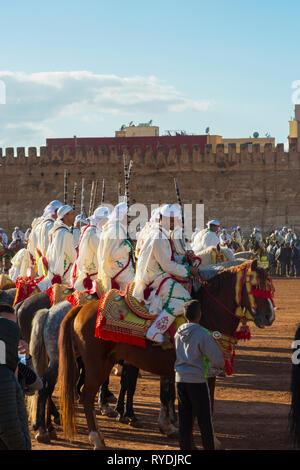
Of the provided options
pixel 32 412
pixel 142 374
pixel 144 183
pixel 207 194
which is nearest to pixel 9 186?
pixel 144 183

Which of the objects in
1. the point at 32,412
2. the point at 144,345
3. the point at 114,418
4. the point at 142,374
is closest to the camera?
the point at 144,345

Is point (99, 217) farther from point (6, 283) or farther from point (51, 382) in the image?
point (6, 283)

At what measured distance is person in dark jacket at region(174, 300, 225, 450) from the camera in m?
6.40

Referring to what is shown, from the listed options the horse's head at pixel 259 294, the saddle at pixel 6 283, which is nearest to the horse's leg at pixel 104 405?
the horse's head at pixel 259 294

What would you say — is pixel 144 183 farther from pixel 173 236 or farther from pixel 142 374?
pixel 173 236

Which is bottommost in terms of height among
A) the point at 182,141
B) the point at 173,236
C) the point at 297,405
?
the point at 297,405

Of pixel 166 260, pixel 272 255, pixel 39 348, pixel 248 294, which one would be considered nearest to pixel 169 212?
pixel 166 260

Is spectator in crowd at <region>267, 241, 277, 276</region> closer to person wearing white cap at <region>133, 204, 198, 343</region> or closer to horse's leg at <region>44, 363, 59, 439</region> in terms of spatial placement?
horse's leg at <region>44, 363, 59, 439</region>

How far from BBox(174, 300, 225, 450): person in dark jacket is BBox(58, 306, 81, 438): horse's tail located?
4.96 feet

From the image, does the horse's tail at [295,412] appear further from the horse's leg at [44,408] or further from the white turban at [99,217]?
the white turban at [99,217]

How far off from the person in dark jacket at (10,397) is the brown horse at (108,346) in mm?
2270

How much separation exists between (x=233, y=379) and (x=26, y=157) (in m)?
40.9

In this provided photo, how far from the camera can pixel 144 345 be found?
25.2 ft

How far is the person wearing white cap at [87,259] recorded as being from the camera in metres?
9.73
